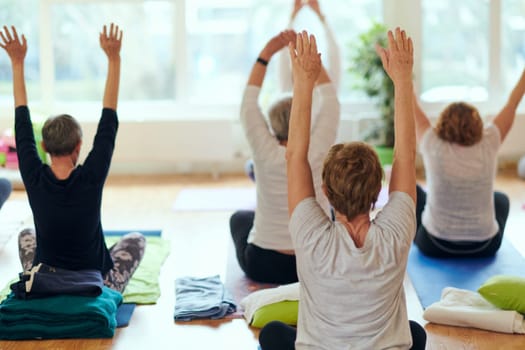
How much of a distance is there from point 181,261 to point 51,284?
1.24 meters

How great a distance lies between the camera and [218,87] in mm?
7633

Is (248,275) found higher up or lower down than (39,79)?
lower down

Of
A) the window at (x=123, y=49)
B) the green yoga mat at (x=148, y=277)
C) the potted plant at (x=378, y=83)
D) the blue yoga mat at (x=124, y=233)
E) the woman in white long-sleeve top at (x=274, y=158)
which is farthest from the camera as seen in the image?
the window at (x=123, y=49)

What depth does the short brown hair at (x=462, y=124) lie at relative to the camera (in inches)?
162

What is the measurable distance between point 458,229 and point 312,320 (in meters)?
2.04

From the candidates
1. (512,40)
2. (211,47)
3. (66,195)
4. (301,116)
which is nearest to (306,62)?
(301,116)

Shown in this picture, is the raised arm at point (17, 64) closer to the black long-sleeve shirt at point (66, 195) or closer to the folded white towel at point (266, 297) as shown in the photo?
the black long-sleeve shirt at point (66, 195)

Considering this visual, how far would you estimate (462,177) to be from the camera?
420 centimetres

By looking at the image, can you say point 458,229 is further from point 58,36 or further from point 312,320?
point 58,36

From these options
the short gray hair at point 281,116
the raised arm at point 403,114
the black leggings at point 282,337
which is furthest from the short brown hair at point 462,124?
the raised arm at point 403,114

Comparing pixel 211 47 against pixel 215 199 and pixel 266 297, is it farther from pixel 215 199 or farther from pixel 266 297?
pixel 266 297

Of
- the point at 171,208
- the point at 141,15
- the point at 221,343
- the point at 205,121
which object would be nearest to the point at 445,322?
the point at 221,343

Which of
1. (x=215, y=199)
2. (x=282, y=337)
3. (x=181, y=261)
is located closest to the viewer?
(x=282, y=337)

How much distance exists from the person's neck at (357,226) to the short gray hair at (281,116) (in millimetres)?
1405
